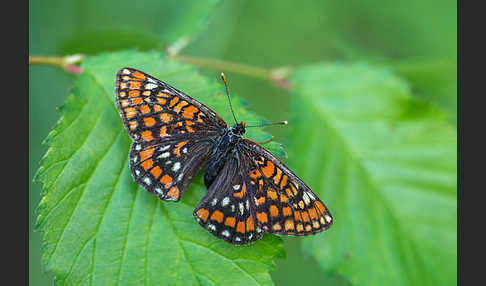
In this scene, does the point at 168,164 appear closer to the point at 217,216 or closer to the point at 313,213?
the point at 217,216

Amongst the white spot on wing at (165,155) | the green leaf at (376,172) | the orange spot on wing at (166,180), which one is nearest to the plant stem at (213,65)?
the green leaf at (376,172)

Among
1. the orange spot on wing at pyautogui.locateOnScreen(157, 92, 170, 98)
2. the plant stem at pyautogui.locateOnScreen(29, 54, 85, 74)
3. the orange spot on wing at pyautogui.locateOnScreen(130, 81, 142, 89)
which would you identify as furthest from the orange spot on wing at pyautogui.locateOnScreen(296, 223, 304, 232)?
the plant stem at pyautogui.locateOnScreen(29, 54, 85, 74)

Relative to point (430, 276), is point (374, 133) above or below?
above

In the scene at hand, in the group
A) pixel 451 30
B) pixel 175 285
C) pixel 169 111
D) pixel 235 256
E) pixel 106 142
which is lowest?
pixel 175 285

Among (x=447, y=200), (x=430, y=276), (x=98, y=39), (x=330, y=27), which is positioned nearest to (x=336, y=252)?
(x=430, y=276)

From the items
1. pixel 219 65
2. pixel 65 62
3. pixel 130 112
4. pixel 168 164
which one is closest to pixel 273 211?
pixel 168 164

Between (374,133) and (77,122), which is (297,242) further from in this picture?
(77,122)

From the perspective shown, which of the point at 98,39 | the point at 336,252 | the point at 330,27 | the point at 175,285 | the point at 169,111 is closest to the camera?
the point at 175,285
